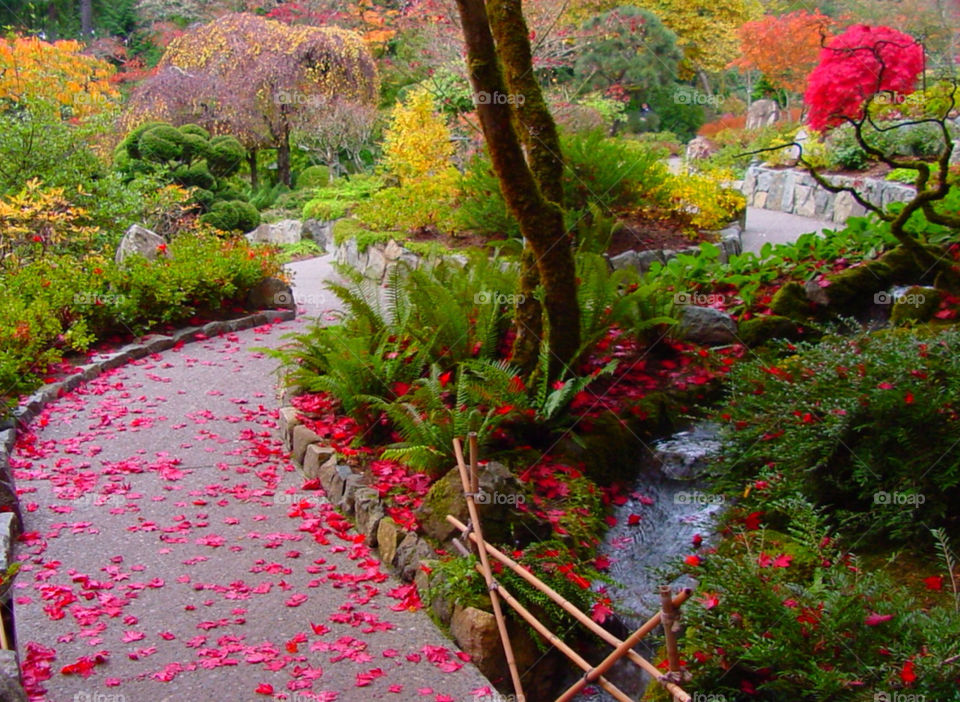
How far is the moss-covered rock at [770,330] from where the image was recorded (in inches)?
220

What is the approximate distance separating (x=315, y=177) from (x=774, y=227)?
1089 centimetres

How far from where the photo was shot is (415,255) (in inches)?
356

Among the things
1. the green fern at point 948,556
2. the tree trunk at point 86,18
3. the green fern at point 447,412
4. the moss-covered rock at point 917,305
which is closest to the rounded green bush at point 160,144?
the tree trunk at point 86,18

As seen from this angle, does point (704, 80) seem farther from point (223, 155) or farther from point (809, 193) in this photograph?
point (223, 155)

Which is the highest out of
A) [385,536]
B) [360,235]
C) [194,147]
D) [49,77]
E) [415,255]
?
[49,77]

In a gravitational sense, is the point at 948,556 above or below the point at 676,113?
below

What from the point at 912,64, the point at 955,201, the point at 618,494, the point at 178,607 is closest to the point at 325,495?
the point at 178,607

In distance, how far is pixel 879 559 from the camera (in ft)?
11.5

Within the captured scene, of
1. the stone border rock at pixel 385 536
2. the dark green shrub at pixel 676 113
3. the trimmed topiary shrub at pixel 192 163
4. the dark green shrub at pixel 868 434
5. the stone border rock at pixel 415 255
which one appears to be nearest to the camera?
the stone border rock at pixel 385 536

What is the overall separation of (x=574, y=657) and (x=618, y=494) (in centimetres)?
188

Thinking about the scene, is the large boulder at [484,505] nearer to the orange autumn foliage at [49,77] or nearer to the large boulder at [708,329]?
the large boulder at [708,329]

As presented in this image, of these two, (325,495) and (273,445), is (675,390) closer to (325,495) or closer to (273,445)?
(325,495)

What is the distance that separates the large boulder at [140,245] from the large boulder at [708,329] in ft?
19.8

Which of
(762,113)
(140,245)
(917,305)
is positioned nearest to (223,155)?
(140,245)
